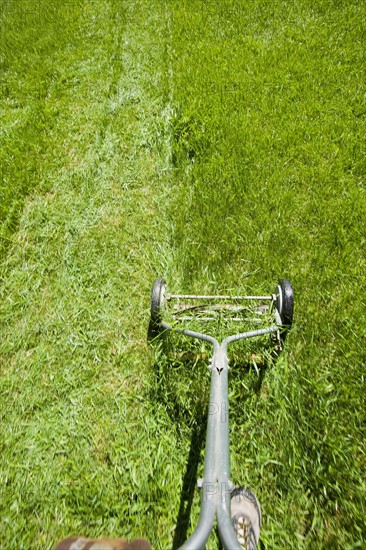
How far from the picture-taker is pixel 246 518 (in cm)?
213

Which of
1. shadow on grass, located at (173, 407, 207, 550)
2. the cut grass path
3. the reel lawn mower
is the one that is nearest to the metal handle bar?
the reel lawn mower

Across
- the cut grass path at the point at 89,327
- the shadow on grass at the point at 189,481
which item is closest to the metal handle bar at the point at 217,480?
the shadow on grass at the point at 189,481

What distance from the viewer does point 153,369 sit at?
2914 millimetres

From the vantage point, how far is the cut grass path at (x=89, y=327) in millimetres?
2344

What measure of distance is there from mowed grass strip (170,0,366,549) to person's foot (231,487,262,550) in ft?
0.31

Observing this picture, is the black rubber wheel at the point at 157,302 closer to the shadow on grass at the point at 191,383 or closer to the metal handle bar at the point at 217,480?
the shadow on grass at the point at 191,383

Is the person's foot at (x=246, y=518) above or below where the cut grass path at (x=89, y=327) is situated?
below

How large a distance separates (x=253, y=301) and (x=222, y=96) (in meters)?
3.12

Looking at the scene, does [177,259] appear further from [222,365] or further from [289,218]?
[222,365]

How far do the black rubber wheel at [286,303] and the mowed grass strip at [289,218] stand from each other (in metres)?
0.21

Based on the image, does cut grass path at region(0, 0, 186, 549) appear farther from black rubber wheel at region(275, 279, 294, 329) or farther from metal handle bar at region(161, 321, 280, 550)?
black rubber wheel at region(275, 279, 294, 329)

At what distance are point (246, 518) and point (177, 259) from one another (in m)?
2.15

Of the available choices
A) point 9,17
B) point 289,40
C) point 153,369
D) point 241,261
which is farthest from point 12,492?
point 9,17

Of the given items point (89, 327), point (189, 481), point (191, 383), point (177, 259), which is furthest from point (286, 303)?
point (89, 327)
